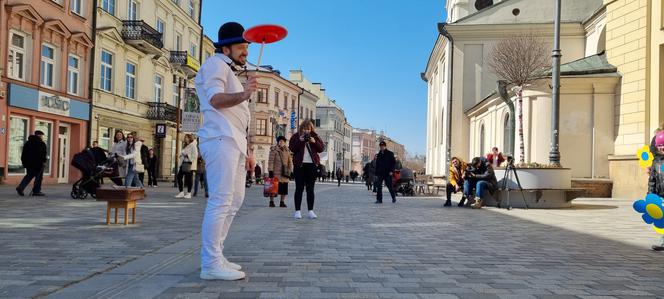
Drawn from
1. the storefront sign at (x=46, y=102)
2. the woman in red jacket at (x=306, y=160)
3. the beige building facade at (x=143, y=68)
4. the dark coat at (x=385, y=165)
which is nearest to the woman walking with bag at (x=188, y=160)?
the dark coat at (x=385, y=165)

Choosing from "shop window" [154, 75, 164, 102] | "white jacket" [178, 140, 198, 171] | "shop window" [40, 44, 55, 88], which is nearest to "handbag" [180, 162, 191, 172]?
"white jacket" [178, 140, 198, 171]

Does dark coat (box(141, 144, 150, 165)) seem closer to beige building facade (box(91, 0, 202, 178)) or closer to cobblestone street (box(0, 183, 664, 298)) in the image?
beige building facade (box(91, 0, 202, 178))

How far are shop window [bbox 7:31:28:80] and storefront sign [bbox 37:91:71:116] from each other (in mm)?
1138

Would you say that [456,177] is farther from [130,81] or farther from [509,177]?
[130,81]

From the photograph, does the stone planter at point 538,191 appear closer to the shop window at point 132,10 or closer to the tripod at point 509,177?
the tripod at point 509,177

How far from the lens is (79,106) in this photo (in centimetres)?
2341

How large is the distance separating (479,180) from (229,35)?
1072cm

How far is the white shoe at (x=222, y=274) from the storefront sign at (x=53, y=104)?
19.5 metres

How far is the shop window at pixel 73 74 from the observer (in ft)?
75.5

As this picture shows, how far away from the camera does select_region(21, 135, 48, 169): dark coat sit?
14016 mm

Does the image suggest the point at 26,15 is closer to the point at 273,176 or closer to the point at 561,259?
the point at 273,176

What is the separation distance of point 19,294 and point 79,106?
2176cm

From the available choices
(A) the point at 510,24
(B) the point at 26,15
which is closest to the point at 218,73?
(B) the point at 26,15

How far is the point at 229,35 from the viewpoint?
4.49 metres
